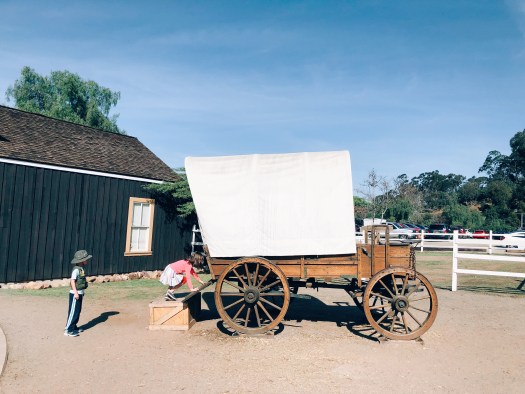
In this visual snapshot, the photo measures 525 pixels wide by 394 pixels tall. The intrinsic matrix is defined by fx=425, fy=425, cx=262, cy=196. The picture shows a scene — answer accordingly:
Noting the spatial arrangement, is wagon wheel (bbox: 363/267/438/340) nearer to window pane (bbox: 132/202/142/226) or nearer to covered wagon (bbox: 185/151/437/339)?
covered wagon (bbox: 185/151/437/339)

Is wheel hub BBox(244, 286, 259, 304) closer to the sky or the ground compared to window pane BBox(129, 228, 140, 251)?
closer to the ground

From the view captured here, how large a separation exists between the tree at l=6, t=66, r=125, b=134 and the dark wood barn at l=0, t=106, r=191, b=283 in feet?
79.2

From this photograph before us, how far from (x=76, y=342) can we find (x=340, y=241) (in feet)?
14.5

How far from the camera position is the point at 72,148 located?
13156 mm

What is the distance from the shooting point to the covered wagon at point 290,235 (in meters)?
6.93

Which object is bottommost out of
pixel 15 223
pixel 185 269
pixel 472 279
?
pixel 472 279

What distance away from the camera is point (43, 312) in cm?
841

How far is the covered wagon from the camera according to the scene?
273 inches

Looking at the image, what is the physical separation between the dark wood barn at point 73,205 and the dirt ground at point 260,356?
108 inches

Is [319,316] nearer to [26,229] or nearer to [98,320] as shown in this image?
[98,320]

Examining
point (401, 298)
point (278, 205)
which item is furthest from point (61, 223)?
point (401, 298)

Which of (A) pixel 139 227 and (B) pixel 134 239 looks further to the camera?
(A) pixel 139 227

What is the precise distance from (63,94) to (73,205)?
29540 millimetres

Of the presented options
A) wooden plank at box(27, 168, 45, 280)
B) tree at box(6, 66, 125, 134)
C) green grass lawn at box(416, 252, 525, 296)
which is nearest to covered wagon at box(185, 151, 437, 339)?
green grass lawn at box(416, 252, 525, 296)
